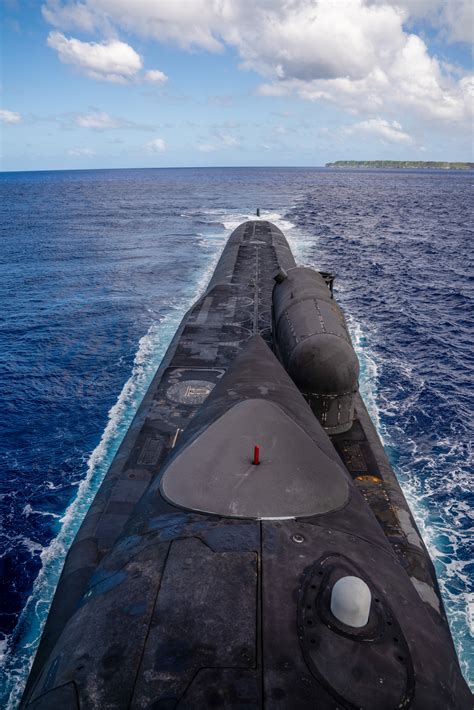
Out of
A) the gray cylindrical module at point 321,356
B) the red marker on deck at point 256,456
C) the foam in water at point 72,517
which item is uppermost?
the red marker on deck at point 256,456

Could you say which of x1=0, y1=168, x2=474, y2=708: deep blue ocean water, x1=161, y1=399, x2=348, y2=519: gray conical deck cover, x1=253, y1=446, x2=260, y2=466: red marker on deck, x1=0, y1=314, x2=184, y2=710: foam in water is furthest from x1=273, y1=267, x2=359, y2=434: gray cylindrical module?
x1=0, y1=314, x2=184, y2=710: foam in water

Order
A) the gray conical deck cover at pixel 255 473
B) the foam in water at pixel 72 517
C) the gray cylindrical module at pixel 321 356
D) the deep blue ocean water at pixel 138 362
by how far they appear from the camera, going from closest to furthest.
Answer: the gray conical deck cover at pixel 255 473 < the foam in water at pixel 72 517 < the gray cylindrical module at pixel 321 356 < the deep blue ocean water at pixel 138 362

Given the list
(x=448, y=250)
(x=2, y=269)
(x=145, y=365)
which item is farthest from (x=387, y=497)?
(x=448, y=250)

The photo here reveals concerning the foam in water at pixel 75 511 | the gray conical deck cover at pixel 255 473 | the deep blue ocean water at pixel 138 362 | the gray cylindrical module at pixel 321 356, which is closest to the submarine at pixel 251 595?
the gray conical deck cover at pixel 255 473

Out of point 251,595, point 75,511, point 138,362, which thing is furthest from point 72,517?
point 251,595

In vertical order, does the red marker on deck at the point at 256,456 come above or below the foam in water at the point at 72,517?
above

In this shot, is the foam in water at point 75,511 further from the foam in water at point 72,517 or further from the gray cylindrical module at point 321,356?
the gray cylindrical module at point 321,356

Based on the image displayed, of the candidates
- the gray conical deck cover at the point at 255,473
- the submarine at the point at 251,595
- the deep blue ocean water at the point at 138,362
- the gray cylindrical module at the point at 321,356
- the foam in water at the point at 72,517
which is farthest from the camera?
the deep blue ocean water at the point at 138,362
